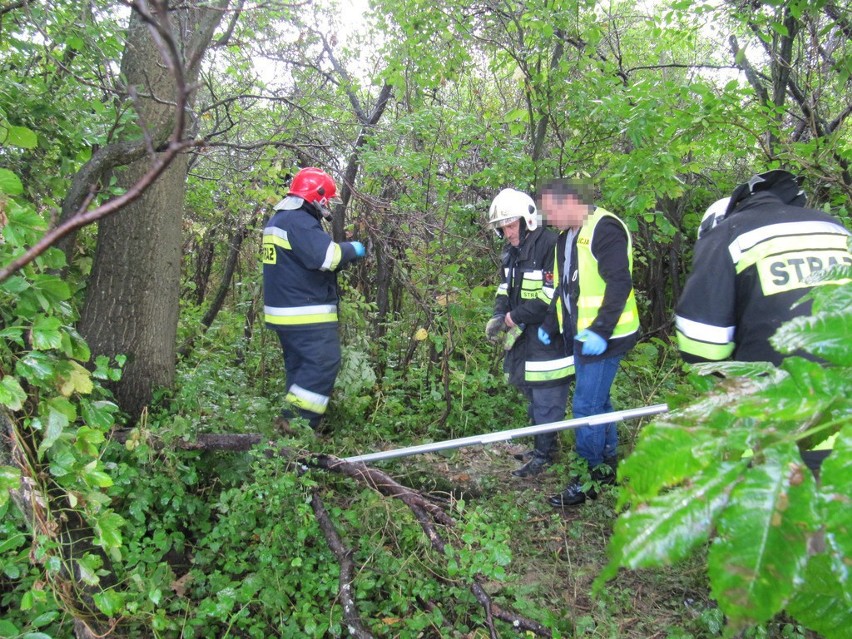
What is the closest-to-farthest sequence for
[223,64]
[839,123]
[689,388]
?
1. [689,388]
2. [839,123]
3. [223,64]

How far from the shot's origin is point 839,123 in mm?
4434

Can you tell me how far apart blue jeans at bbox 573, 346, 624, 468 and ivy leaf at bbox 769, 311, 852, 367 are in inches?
117

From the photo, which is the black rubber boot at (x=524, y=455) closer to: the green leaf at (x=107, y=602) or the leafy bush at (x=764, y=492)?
the green leaf at (x=107, y=602)

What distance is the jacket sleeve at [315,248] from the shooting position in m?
3.91

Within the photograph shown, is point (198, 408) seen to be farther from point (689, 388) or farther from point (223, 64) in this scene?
point (223, 64)

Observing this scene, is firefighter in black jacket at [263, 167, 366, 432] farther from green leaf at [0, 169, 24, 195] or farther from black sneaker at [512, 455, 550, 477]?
green leaf at [0, 169, 24, 195]

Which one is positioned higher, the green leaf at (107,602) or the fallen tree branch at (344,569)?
the green leaf at (107,602)

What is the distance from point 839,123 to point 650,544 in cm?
Result: 529

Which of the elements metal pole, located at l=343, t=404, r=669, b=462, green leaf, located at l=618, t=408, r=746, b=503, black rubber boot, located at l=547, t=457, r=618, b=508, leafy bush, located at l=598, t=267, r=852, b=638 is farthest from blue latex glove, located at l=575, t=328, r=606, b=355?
green leaf, located at l=618, t=408, r=746, b=503

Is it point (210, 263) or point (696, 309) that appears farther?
point (210, 263)

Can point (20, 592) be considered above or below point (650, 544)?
below

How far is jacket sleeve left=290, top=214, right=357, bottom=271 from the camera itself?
3906mm

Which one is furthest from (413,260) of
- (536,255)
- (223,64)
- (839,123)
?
(839,123)

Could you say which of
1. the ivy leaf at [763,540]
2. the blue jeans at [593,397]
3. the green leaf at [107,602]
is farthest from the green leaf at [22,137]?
the blue jeans at [593,397]
